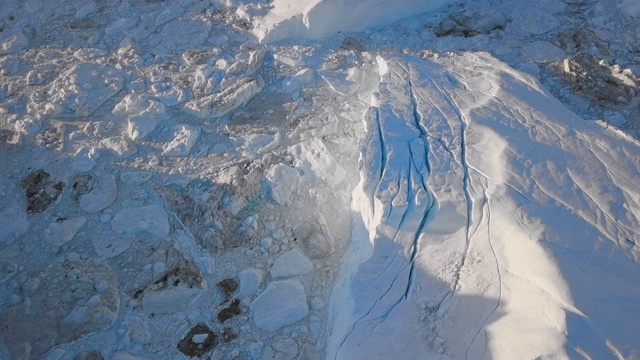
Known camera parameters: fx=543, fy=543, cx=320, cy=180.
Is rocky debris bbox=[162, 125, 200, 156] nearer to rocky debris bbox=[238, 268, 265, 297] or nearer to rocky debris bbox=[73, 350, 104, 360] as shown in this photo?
rocky debris bbox=[238, 268, 265, 297]

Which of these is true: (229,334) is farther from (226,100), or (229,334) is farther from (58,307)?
(226,100)

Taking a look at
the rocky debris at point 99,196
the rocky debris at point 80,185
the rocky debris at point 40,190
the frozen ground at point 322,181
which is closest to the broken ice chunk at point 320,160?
the frozen ground at point 322,181

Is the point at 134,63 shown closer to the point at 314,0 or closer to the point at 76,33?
the point at 76,33

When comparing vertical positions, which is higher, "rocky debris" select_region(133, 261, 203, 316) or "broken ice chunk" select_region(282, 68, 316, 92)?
"broken ice chunk" select_region(282, 68, 316, 92)

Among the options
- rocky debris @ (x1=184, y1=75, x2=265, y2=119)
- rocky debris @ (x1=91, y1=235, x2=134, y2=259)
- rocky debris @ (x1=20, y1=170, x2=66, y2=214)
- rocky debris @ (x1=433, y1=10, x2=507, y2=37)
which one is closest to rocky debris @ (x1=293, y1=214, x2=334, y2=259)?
rocky debris @ (x1=91, y1=235, x2=134, y2=259)

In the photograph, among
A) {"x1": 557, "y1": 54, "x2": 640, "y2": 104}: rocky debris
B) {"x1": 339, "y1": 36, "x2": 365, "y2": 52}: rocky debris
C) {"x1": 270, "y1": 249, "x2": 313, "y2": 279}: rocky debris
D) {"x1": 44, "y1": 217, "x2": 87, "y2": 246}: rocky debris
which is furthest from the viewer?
{"x1": 339, "y1": 36, "x2": 365, "y2": 52}: rocky debris

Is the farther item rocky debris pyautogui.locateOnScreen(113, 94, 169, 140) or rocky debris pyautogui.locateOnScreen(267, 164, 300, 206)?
rocky debris pyautogui.locateOnScreen(113, 94, 169, 140)

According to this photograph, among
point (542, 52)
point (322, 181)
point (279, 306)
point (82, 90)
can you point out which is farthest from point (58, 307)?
point (542, 52)
